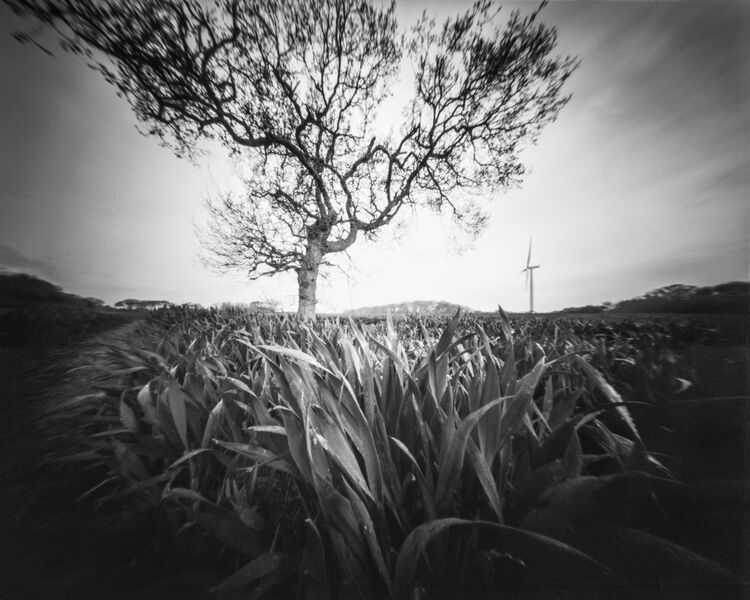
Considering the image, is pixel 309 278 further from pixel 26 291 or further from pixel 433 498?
pixel 433 498

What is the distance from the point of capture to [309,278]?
5609mm

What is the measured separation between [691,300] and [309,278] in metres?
5.20

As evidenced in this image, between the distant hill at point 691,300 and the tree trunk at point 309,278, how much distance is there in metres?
4.36

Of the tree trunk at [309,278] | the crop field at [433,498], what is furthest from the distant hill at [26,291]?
the tree trunk at [309,278]

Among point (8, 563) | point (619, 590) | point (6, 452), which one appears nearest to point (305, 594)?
point (619, 590)

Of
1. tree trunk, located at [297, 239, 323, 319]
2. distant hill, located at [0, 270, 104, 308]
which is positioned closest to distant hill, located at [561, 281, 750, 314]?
distant hill, located at [0, 270, 104, 308]

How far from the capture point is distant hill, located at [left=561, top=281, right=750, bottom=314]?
1.58 metres

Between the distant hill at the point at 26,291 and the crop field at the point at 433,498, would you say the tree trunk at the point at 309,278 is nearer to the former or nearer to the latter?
the distant hill at the point at 26,291

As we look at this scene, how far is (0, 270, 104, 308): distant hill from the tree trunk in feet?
11.7

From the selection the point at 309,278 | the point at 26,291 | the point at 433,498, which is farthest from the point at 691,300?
the point at 309,278

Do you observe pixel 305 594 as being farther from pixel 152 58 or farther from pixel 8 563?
pixel 152 58

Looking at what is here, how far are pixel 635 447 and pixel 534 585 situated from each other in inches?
12.9

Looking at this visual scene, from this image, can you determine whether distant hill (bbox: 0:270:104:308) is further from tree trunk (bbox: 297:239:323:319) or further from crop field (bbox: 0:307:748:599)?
tree trunk (bbox: 297:239:323:319)

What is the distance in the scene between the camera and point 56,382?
1.95 m
